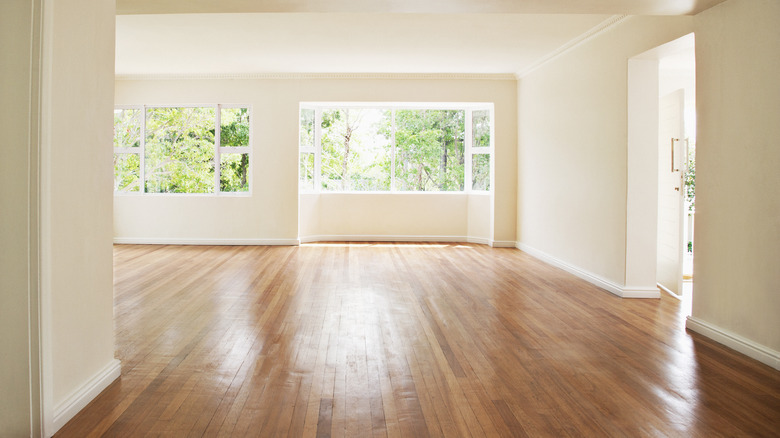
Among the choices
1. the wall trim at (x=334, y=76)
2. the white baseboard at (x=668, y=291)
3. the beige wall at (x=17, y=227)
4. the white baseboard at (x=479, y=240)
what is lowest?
the white baseboard at (x=668, y=291)

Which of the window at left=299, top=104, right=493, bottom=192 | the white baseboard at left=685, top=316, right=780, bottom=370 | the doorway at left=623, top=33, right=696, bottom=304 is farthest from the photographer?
the window at left=299, top=104, right=493, bottom=192

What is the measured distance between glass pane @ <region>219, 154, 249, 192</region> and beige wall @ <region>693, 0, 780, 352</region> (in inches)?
254

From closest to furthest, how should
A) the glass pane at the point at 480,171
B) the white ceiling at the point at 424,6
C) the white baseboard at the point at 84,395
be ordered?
1. the white baseboard at the point at 84,395
2. the white ceiling at the point at 424,6
3. the glass pane at the point at 480,171

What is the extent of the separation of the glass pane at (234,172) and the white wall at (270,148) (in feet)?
0.63

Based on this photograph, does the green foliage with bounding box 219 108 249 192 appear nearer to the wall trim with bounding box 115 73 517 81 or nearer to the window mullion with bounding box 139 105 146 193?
the wall trim with bounding box 115 73 517 81

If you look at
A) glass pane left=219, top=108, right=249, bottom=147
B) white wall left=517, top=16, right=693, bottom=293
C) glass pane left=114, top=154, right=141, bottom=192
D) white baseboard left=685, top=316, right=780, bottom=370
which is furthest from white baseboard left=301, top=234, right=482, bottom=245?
white baseboard left=685, top=316, right=780, bottom=370

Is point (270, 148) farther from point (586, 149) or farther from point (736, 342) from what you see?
point (736, 342)

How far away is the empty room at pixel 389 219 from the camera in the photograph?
6.95ft

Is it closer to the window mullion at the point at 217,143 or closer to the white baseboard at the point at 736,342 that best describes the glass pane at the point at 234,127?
the window mullion at the point at 217,143

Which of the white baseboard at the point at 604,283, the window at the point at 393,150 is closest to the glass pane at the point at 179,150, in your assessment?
the window at the point at 393,150

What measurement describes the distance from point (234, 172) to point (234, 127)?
2.40ft

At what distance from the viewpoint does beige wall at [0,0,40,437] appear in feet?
6.32

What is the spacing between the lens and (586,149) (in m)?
5.45

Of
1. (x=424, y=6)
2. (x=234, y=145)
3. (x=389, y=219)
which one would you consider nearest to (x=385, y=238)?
(x=389, y=219)
